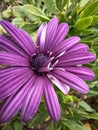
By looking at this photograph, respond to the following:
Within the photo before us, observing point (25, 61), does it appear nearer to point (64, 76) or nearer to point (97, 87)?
point (64, 76)

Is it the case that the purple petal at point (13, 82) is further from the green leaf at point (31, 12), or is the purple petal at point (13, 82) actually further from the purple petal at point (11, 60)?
the green leaf at point (31, 12)

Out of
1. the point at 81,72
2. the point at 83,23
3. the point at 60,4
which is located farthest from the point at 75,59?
the point at 60,4

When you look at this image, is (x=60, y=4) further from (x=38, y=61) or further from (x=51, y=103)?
(x=51, y=103)

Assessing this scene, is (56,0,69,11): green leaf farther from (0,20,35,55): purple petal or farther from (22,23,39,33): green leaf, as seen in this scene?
(0,20,35,55): purple petal

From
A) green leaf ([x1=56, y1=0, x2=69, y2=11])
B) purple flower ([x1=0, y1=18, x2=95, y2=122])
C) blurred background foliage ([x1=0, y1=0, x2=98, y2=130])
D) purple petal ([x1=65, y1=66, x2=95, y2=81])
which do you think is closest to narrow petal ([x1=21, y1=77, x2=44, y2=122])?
purple flower ([x1=0, y1=18, x2=95, y2=122])

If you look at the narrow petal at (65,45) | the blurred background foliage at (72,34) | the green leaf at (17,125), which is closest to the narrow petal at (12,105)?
the narrow petal at (65,45)

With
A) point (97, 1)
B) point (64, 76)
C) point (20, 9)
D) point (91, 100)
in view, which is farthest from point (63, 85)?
point (91, 100)
